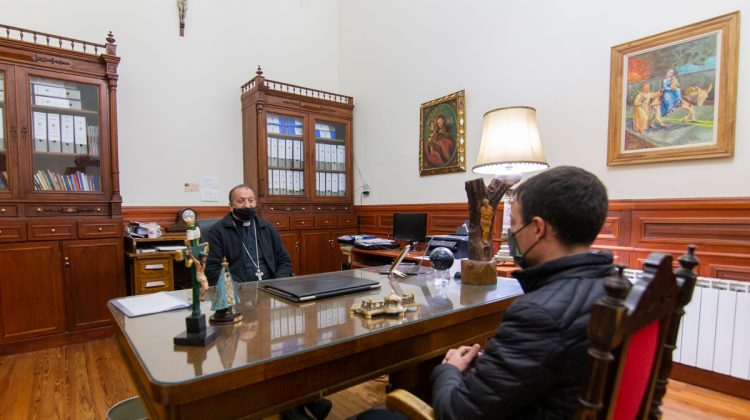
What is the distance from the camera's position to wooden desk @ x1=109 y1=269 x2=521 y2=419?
74 centimetres

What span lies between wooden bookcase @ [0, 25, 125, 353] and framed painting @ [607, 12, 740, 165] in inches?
149

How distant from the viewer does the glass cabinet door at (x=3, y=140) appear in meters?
2.66

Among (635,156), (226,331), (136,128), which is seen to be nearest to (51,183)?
(136,128)

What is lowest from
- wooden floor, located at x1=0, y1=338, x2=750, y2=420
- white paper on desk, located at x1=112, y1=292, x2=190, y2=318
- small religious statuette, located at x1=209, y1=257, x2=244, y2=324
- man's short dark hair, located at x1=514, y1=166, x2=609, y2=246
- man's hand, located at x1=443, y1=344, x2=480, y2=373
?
wooden floor, located at x1=0, y1=338, x2=750, y2=420

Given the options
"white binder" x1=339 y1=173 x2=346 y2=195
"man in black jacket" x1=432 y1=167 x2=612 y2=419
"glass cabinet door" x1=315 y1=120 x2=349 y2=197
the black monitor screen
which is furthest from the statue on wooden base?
"white binder" x1=339 y1=173 x2=346 y2=195

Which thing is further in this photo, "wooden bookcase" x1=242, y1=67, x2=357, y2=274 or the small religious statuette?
"wooden bookcase" x1=242, y1=67, x2=357, y2=274

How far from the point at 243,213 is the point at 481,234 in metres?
1.46

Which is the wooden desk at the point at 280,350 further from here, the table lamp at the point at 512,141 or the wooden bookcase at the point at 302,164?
the wooden bookcase at the point at 302,164

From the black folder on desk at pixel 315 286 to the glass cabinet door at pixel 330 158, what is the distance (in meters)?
2.71

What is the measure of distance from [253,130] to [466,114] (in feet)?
7.15

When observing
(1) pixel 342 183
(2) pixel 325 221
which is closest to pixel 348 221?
(2) pixel 325 221

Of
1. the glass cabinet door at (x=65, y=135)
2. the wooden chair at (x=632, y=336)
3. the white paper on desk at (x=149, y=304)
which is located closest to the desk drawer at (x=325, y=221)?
the glass cabinet door at (x=65, y=135)

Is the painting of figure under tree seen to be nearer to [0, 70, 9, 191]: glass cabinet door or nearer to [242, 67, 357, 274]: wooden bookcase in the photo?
[242, 67, 357, 274]: wooden bookcase

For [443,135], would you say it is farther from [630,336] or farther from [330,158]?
[630,336]
